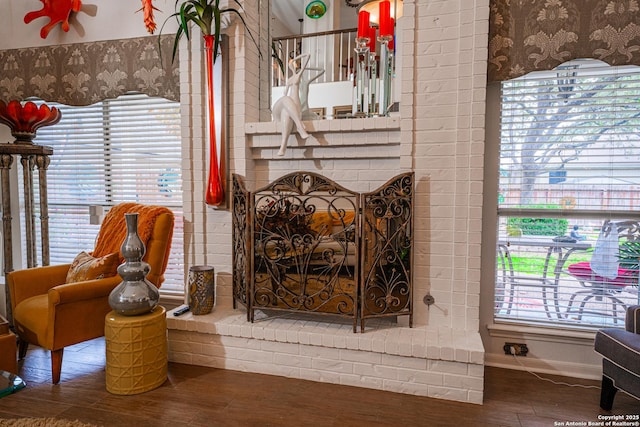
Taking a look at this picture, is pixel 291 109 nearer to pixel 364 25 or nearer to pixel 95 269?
pixel 364 25

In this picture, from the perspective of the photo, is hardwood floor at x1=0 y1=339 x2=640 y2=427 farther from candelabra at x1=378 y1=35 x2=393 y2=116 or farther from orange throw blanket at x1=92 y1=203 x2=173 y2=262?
candelabra at x1=378 y1=35 x2=393 y2=116

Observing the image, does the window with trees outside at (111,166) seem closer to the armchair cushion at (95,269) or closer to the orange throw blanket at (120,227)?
the orange throw blanket at (120,227)

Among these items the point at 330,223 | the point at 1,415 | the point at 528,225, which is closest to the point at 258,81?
the point at 330,223

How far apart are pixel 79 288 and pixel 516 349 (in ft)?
8.80

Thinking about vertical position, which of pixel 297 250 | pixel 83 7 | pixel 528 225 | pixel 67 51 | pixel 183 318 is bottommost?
pixel 183 318

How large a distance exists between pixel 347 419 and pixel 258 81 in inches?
89.0

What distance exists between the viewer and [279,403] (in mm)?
2094

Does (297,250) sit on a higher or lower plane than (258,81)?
lower

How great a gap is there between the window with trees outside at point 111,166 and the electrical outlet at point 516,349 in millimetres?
2453

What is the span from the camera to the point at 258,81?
287 centimetres

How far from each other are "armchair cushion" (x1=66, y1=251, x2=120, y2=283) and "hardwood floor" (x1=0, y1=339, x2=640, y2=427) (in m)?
0.58

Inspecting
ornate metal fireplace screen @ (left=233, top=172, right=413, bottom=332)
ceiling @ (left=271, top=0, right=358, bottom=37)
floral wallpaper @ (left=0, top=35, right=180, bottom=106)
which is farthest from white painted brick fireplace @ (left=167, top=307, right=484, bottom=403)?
ceiling @ (left=271, top=0, right=358, bottom=37)

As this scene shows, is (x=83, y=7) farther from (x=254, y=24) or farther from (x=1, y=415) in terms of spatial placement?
(x=1, y=415)

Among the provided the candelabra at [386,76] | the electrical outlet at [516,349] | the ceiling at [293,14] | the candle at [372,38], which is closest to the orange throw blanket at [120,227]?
the candelabra at [386,76]
